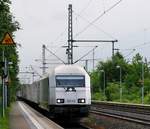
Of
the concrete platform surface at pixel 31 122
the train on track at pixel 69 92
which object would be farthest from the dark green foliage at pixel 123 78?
the train on track at pixel 69 92

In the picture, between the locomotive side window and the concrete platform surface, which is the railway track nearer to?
the locomotive side window

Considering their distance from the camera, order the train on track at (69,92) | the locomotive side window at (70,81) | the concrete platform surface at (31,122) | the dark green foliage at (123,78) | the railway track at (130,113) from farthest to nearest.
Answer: the dark green foliage at (123,78), the railway track at (130,113), the locomotive side window at (70,81), the train on track at (69,92), the concrete platform surface at (31,122)

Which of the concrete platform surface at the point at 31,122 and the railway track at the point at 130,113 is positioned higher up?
the railway track at the point at 130,113

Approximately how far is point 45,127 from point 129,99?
5827 cm

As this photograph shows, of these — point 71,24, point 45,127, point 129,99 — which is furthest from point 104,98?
point 45,127

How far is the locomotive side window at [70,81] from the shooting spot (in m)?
→ 31.8

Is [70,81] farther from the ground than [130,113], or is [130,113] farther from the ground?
[70,81]

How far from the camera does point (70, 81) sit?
32.0m

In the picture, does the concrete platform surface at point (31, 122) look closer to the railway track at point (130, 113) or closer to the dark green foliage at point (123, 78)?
the railway track at point (130, 113)

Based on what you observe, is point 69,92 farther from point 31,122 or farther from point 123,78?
point 123,78

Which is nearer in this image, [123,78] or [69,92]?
[69,92]

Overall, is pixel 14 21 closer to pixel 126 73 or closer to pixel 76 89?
pixel 76 89

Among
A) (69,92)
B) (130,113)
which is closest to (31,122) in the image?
(69,92)

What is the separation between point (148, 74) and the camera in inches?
3944
